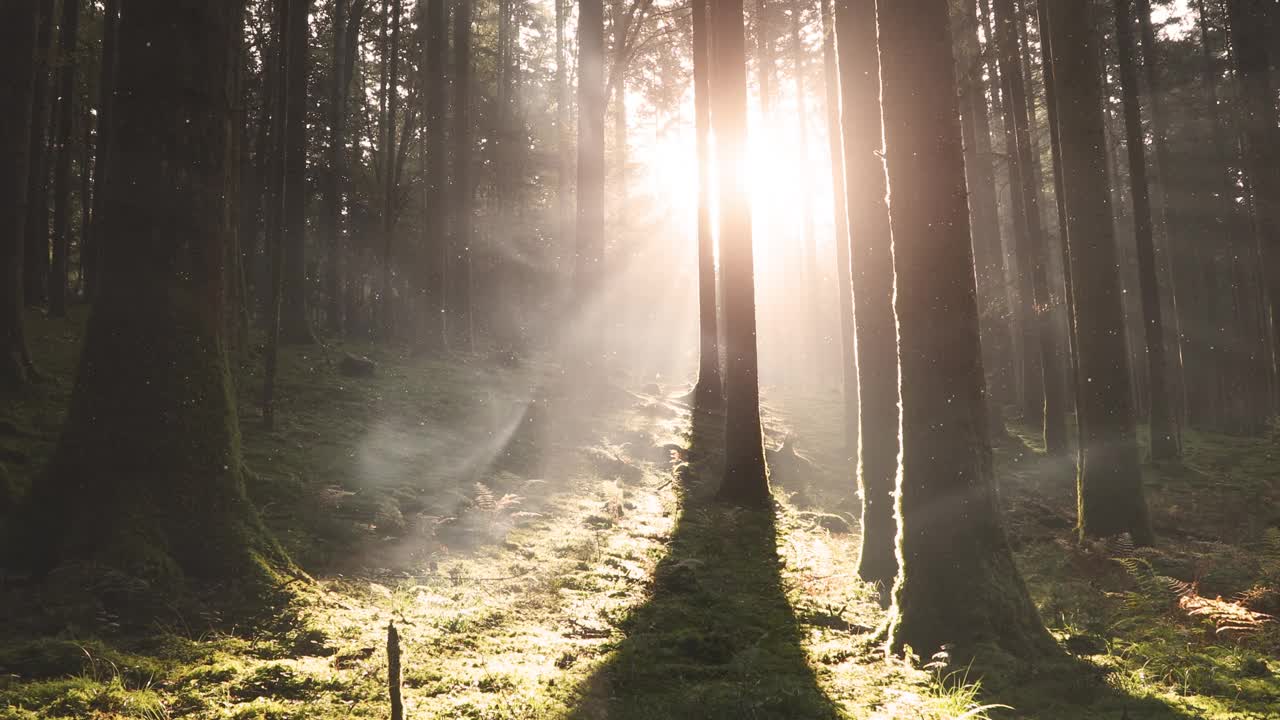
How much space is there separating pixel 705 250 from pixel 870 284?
8.16 meters

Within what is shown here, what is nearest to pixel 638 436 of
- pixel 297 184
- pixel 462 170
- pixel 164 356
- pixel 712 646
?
pixel 712 646

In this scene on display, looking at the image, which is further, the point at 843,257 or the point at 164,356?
the point at 843,257

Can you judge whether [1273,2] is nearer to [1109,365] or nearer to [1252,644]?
[1109,365]

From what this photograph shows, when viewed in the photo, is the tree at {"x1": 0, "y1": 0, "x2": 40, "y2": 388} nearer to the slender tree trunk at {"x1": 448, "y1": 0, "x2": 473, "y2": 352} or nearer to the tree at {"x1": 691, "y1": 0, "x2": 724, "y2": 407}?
the tree at {"x1": 691, "y1": 0, "x2": 724, "y2": 407}

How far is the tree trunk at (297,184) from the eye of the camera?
53.4 feet

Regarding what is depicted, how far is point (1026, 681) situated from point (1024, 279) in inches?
816

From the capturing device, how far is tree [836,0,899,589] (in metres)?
7.04

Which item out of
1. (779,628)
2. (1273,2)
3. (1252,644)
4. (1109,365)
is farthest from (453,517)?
(1273,2)

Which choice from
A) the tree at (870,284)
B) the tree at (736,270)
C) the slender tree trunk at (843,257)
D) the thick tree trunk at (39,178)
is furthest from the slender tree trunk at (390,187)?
the tree at (870,284)

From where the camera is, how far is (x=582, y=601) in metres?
6.07

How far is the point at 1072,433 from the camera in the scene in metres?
19.4

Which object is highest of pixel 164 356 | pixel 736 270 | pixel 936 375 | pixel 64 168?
pixel 64 168

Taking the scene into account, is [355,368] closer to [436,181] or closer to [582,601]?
[436,181]

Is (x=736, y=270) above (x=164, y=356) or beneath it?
above
